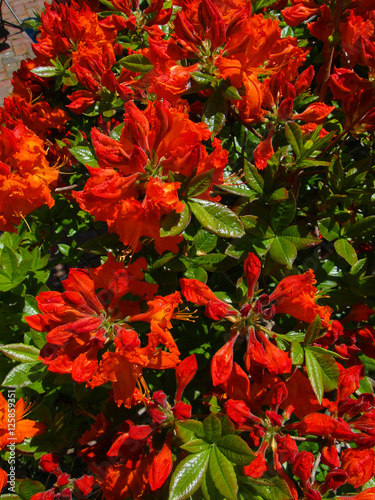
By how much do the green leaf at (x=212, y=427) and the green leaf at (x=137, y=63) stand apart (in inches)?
52.9

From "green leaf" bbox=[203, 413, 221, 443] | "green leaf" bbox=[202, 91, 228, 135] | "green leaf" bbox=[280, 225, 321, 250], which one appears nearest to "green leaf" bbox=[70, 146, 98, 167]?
"green leaf" bbox=[202, 91, 228, 135]

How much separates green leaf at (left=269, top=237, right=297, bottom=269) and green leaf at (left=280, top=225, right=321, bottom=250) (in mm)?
24

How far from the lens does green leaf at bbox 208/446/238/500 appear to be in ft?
3.47

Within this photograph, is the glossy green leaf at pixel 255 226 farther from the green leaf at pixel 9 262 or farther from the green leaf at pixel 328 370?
the green leaf at pixel 9 262

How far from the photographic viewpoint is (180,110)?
1.23 meters

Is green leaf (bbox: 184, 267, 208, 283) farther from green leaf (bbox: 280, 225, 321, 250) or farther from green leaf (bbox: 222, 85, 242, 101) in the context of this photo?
green leaf (bbox: 222, 85, 242, 101)

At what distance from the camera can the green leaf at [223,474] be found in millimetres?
1058

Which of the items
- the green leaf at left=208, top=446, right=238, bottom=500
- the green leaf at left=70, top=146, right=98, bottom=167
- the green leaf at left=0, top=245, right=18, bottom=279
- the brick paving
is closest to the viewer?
the green leaf at left=208, top=446, right=238, bottom=500

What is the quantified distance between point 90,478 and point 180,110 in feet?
4.29

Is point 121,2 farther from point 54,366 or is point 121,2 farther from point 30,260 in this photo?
point 54,366

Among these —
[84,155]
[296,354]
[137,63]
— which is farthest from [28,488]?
[137,63]

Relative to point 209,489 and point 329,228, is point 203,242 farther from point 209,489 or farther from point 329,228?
point 209,489

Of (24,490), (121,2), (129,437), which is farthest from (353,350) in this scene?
(121,2)

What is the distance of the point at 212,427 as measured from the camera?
1166 mm
